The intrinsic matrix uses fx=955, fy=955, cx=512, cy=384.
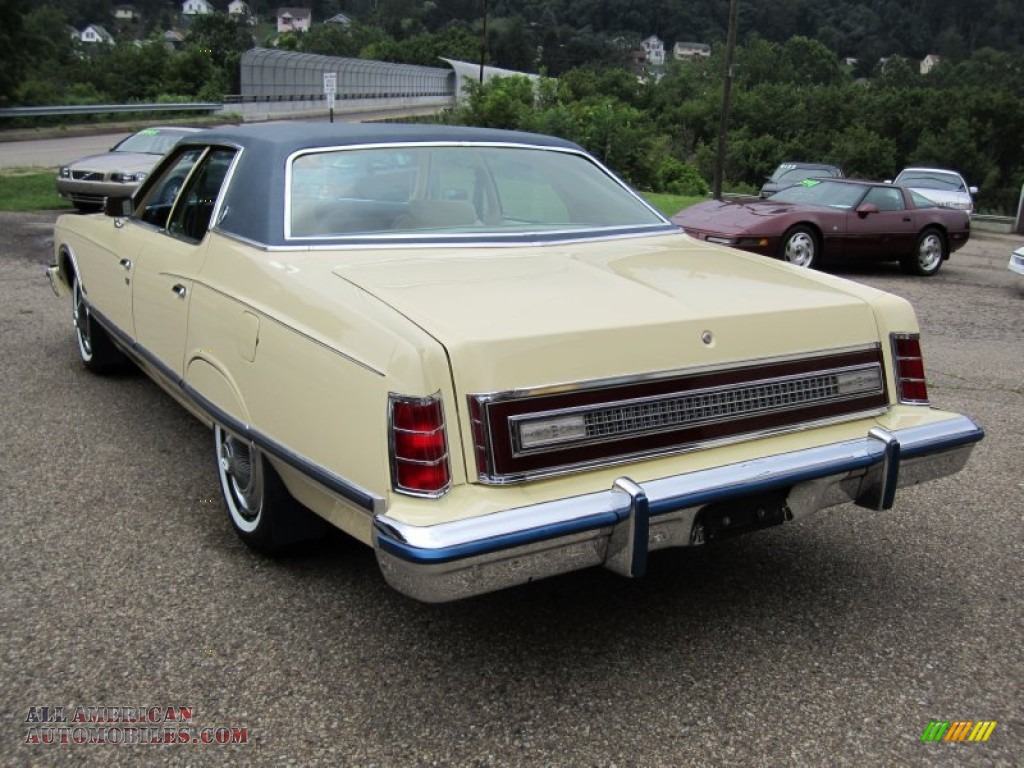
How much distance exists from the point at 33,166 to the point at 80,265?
16421 millimetres

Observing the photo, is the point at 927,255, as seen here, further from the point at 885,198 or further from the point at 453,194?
the point at 453,194

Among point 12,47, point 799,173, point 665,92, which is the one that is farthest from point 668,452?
point 665,92

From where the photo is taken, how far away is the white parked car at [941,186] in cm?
1988

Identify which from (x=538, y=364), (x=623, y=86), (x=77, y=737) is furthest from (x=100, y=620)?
(x=623, y=86)

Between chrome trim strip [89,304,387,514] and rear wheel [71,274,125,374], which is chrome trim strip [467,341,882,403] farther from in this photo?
rear wheel [71,274,125,374]

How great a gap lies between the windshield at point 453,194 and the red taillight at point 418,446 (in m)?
1.21

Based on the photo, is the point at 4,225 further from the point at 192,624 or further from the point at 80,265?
the point at 192,624

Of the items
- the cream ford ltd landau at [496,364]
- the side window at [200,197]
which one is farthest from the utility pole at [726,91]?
the cream ford ltd landau at [496,364]

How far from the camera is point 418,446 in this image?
251 cm

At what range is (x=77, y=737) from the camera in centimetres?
254

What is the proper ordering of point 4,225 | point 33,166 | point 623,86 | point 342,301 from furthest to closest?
1. point 623,86
2. point 33,166
3. point 4,225
4. point 342,301

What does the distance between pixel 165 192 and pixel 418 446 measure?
2.98 metres

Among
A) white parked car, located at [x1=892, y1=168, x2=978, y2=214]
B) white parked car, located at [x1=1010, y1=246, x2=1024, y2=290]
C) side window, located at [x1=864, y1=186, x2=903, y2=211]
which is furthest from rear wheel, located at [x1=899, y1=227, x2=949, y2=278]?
white parked car, located at [x1=892, y1=168, x2=978, y2=214]

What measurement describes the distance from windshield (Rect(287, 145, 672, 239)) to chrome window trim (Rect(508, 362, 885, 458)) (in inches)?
48.0
